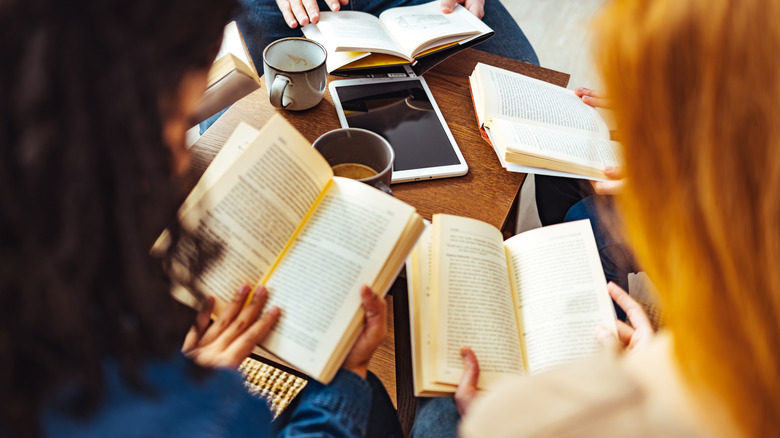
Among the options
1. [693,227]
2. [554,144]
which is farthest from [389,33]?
[693,227]

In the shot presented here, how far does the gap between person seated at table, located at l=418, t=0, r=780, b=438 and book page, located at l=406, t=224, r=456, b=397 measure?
0.58 ft

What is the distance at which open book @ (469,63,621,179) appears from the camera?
0.74 metres

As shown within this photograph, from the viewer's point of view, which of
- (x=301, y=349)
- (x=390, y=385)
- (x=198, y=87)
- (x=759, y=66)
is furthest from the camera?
(x=390, y=385)

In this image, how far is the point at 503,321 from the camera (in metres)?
0.59

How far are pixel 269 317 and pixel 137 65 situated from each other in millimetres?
297

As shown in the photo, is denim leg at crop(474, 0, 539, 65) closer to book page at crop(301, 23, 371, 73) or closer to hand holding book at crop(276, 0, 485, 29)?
hand holding book at crop(276, 0, 485, 29)

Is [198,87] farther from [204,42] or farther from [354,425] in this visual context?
[354,425]

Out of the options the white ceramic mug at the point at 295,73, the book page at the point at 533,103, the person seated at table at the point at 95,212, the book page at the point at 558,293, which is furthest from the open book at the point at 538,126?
the person seated at table at the point at 95,212

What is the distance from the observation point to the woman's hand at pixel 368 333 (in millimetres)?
525

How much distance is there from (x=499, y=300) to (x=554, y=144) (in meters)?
0.30

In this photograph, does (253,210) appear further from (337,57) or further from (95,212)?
(337,57)

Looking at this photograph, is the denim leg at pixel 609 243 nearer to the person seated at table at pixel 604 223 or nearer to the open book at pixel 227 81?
the person seated at table at pixel 604 223

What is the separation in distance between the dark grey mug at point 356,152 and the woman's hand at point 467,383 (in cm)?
23

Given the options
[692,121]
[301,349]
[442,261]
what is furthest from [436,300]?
[692,121]
